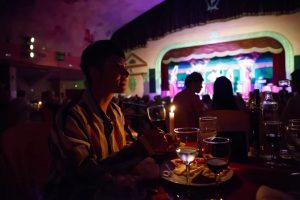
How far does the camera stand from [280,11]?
8266 millimetres

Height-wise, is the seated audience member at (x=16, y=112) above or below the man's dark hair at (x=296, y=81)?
below

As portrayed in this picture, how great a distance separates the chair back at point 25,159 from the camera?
1.31m

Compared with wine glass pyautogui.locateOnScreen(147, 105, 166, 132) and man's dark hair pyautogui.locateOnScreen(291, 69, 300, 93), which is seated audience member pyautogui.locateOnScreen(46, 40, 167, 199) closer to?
wine glass pyautogui.locateOnScreen(147, 105, 166, 132)

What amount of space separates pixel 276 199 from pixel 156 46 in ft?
36.2

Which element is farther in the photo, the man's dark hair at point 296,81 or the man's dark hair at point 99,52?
the man's dark hair at point 296,81

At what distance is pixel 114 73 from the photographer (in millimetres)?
1382

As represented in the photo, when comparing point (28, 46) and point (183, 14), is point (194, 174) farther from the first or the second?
point (183, 14)

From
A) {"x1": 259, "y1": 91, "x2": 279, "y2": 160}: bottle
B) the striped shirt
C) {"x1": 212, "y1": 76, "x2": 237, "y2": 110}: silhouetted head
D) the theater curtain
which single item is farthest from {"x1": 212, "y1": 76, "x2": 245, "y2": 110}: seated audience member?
the theater curtain

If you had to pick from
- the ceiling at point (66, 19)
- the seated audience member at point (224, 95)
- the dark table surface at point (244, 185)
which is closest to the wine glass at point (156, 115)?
the dark table surface at point (244, 185)

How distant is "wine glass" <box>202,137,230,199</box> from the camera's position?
890 mm

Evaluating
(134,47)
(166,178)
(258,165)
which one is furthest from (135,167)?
(134,47)

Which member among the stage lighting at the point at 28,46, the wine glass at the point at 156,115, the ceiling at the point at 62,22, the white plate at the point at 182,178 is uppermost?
the ceiling at the point at 62,22

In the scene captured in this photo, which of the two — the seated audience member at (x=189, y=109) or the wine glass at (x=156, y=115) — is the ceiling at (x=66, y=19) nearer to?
the seated audience member at (x=189, y=109)

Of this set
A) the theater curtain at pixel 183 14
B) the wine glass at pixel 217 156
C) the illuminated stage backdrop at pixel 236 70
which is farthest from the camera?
the illuminated stage backdrop at pixel 236 70
